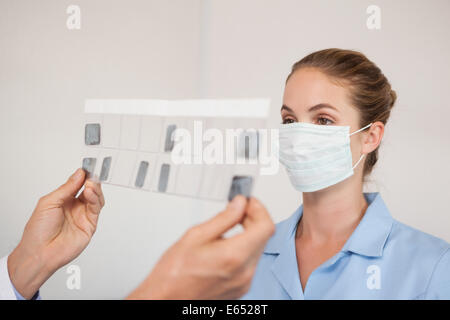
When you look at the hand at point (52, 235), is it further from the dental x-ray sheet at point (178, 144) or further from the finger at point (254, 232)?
the finger at point (254, 232)

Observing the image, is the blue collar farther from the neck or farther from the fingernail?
the fingernail

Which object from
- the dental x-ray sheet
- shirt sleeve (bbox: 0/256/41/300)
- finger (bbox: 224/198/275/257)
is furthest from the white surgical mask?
shirt sleeve (bbox: 0/256/41/300)

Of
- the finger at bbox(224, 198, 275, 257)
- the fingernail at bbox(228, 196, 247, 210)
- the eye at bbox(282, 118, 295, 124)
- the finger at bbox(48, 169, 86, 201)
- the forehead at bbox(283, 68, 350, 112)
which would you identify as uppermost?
the forehead at bbox(283, 68, 350, 112)

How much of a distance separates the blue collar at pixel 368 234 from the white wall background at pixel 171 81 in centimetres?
13

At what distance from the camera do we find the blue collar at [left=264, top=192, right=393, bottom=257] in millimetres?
904

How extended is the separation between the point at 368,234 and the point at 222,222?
499mm

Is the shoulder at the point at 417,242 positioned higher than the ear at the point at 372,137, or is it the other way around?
the ear at the point at 372,137

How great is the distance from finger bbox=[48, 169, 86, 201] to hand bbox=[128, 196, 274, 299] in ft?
1.32

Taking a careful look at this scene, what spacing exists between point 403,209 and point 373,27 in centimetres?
56

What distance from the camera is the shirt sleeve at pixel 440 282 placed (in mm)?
823

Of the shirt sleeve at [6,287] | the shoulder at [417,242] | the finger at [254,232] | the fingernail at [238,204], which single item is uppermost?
the fingernail at [238,204]

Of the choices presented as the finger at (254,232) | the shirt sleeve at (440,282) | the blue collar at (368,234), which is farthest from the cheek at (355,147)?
the finger at (254,232)

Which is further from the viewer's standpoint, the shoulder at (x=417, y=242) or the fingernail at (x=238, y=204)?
the shoulder at (x=417, y=242)

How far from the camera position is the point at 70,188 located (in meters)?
0.90
